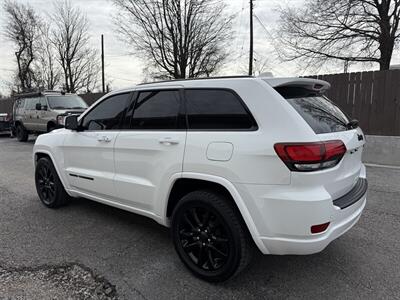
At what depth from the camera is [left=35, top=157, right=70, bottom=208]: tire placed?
15.5 feet

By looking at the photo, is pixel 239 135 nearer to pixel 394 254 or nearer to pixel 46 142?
pixel 394 254

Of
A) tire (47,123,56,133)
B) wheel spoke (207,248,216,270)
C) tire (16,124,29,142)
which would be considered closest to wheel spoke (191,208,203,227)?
wheel spoke (207,248,216,270)

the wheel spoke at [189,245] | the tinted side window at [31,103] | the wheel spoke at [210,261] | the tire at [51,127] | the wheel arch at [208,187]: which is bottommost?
the wheel spoke at [210,261]

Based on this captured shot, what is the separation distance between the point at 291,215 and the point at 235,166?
0.55m

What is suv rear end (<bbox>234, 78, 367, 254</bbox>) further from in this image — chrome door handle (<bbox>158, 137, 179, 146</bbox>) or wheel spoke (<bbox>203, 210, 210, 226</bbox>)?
chrome door handle (<bbox>158, 137, 179, 146</bbox>)

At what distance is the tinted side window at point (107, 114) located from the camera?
3752 millimetres

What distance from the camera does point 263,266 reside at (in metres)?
3.14

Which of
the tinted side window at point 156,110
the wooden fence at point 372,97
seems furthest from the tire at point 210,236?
the wooden fence at point 372,97

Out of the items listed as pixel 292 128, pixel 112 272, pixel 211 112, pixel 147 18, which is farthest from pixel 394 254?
pixel 147 18

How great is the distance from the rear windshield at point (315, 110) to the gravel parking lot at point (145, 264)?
1317 mm

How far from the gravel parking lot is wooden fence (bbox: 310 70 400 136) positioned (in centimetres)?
464

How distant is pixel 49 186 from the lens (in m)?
4.85

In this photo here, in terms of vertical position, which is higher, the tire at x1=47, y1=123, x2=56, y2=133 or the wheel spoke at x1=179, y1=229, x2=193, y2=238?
the tire at x1=47, y1=123, x2=56, y2=133

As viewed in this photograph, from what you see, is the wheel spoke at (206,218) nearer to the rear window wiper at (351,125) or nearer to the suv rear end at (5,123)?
the rear window wiper at (351,125)
